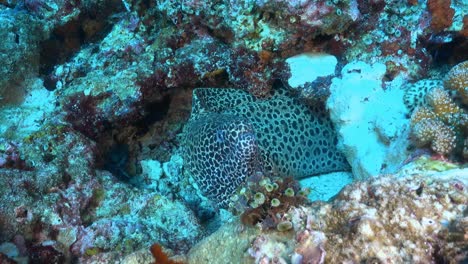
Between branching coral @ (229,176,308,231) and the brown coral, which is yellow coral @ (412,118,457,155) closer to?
branching coral @ (229,176,308,231)

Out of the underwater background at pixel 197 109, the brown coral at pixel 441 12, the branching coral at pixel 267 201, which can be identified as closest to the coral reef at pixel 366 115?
the underwater background at pixel 197 109

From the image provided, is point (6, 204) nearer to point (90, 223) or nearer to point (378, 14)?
point (90, 223)

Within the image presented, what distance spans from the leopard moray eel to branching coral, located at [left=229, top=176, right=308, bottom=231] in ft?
6.13

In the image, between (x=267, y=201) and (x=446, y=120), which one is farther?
(x=446, y=120)

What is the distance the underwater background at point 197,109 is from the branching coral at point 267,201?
0.49 meters

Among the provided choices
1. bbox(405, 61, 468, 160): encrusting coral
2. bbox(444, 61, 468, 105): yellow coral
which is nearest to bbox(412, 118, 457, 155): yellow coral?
bbox(405, 61, 468, 160): encrusting coral

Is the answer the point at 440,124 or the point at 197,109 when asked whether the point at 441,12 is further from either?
the point at 197,109

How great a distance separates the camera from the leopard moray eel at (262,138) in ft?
15.7

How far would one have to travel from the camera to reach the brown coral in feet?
15.4

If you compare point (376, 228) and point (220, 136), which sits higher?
point (376, 228)

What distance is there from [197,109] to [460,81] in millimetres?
2920

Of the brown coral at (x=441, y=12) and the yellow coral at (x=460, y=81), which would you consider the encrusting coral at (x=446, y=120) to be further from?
the brown coral at (x=441, y=12)

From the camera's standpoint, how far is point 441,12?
15.5ft

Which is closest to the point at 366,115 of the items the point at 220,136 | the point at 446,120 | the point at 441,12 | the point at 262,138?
the point at 446,120
